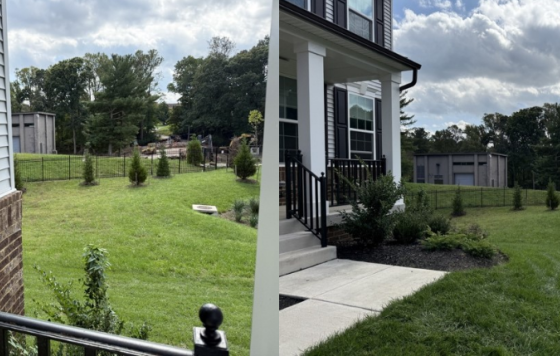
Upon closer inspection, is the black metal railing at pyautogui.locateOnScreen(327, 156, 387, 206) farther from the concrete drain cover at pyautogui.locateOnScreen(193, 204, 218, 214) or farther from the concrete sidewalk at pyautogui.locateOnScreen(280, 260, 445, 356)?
the concrete drain cover at pyautogui.locateOnScreen(193, 204, 218, 214)

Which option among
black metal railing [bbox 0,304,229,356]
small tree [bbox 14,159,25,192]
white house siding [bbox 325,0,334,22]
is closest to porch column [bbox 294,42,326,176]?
white house siding [bbox 325,0,334,22]

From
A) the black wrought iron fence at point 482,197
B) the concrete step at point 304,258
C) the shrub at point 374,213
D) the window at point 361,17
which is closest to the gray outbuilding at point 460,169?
the black wrought iron fence at point 482,197

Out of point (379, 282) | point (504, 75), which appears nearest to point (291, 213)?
point (379, 282)

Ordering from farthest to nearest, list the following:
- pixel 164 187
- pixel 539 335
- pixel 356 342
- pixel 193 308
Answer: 1. pixel 539 335
2. pixel 356 342
3. pixel 164 187
4. pixel 193 308

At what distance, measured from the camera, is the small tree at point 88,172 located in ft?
5.40

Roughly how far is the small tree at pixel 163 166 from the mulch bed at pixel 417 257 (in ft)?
13.5

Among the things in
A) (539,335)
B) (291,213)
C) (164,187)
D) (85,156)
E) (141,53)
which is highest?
(141,53)

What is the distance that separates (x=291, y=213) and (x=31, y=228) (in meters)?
3.95

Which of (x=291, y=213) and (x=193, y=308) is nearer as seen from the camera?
(x=193, y=308)

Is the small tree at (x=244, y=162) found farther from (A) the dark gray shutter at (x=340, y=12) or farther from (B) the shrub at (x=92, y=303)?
(A) the dark gray shutter at (x=340, y=12)

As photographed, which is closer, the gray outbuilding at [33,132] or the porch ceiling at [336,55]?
the gray outbuilding at [33,132]

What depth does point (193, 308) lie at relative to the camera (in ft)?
5.11

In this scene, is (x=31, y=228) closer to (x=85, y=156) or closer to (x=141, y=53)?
(x=85, y=156)

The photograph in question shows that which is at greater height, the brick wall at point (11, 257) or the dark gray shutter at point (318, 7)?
A: the dark gray shutter at point (318, 7)
